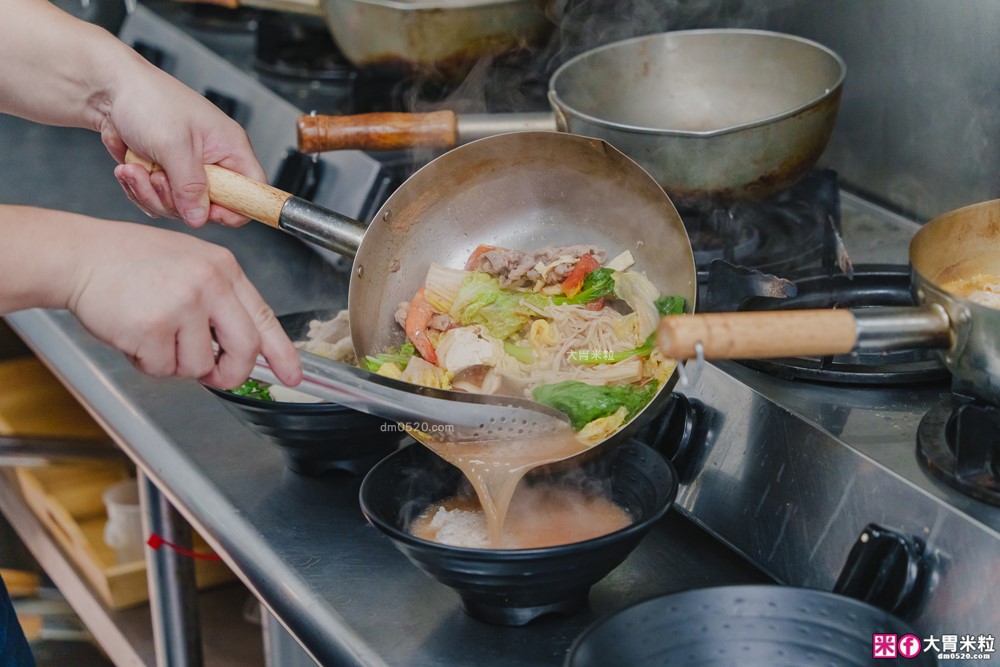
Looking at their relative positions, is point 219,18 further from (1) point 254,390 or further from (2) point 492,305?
(2) point 492,305

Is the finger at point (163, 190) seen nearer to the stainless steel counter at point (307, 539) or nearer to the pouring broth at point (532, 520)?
the stainless steel counter at point (307, 539)

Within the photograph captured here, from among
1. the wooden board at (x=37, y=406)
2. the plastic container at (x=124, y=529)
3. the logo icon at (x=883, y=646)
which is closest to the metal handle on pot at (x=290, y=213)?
the logo icon at (x=883, y=646)

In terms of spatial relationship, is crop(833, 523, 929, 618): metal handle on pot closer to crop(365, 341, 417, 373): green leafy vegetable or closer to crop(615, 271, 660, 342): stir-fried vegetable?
crop(615, 271, 660, 342): stir-fried vegetable

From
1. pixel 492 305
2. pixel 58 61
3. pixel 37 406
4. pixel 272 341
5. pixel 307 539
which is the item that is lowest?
pixel 37 406

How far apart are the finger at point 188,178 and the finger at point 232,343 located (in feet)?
1.40

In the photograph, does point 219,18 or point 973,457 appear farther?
point 219,18

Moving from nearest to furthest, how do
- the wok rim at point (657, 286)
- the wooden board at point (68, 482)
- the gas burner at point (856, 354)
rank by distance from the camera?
the wok rim at point (657, 286) < the gas burner at point (856, 354) < the wooden board at point (68, 482)

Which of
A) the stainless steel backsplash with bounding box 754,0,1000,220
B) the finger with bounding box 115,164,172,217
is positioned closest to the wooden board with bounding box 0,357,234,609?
the finger with bounding box 115,164,172,217

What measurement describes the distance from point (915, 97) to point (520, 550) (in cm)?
132

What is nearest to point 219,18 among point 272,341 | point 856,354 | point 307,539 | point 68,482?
point 68,482

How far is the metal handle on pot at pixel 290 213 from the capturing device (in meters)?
1.47

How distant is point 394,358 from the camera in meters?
1.52

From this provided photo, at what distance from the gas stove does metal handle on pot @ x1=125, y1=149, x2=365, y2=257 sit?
0.51 m

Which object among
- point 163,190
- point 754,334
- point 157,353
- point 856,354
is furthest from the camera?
point 163,190
